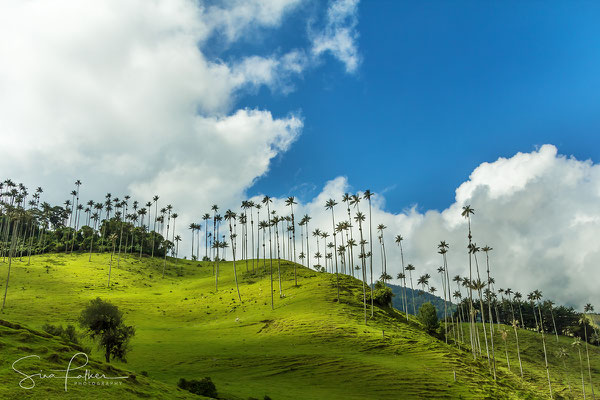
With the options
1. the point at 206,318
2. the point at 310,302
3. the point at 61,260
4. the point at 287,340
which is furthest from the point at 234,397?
the point at 61,260

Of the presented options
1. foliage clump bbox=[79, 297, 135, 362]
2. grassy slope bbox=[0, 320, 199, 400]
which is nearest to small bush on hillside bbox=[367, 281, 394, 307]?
foliage clump bbox=[79, 297, 135, 362]

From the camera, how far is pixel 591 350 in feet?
573

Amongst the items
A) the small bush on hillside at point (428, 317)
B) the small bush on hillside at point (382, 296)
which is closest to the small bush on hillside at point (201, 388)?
the small bush on hillside at point (382, 296)

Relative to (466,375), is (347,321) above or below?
above

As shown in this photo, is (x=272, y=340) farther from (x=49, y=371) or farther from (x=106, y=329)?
(x=49, y=371)

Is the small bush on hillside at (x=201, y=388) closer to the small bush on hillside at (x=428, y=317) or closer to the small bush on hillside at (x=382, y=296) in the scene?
the small bush on hillside at (x=382, y=296)

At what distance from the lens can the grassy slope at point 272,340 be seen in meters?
56.7

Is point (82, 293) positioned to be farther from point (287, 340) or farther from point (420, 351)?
point (420, 351)

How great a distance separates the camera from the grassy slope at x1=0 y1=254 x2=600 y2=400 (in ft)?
186

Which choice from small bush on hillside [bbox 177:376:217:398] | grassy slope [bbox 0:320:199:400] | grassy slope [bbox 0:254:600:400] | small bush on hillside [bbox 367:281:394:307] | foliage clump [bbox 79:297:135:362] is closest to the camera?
grassy slope [bbox 0:320:199:400]

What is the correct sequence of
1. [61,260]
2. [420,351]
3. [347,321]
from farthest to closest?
[61,260] → [347,321] → [420,351]

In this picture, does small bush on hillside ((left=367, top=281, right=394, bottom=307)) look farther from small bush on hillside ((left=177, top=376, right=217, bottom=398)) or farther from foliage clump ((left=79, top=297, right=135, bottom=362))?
small bush on hillside ((left=177, top=376, right=217, bottom=398))

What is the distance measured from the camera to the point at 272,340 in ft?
249

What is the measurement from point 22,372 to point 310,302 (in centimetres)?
8227
